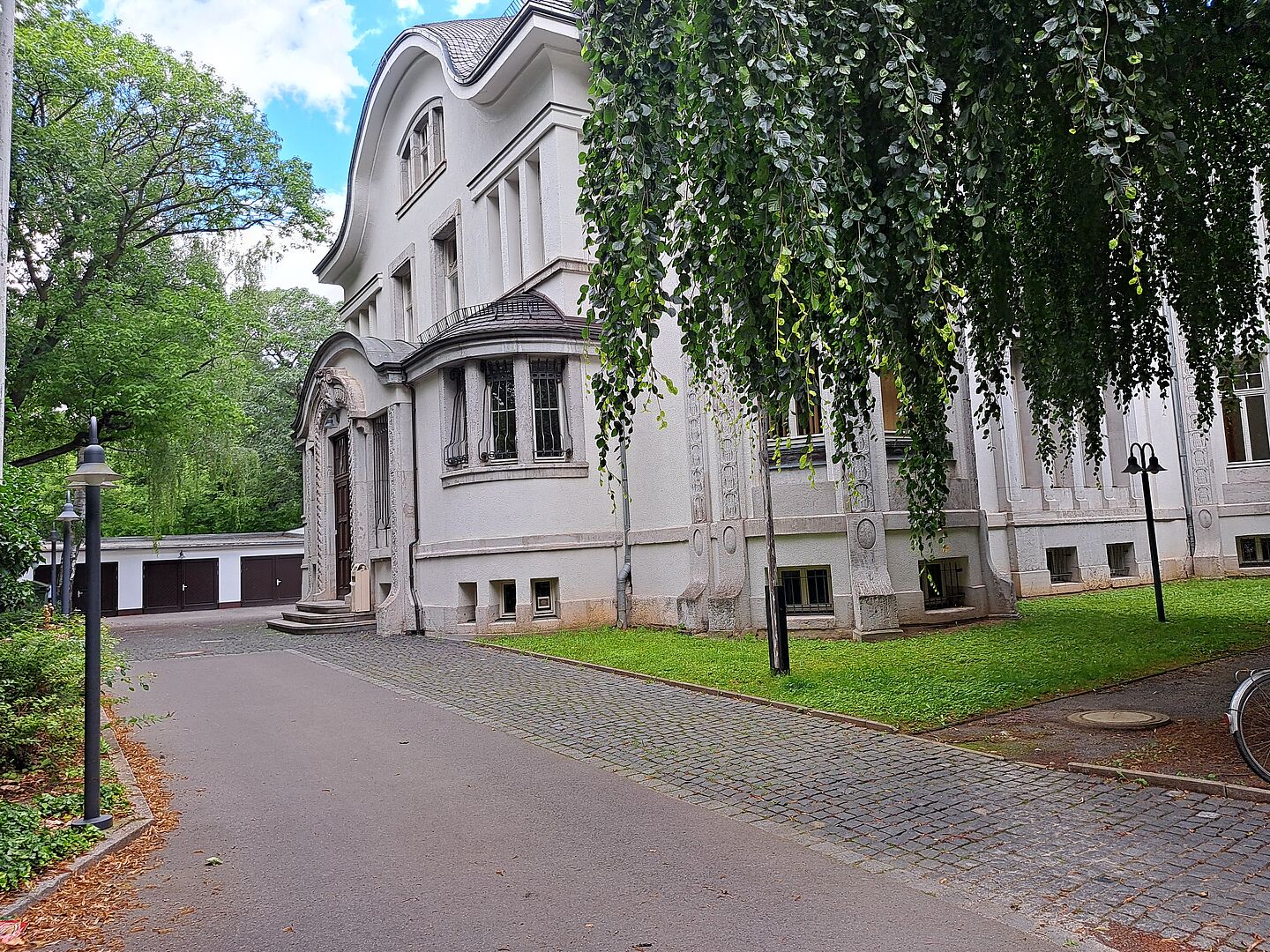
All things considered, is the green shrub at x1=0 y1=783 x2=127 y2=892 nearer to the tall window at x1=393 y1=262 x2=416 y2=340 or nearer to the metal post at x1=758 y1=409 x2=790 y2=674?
the metal post at x1=758 y1=409 x2=790 y2=674

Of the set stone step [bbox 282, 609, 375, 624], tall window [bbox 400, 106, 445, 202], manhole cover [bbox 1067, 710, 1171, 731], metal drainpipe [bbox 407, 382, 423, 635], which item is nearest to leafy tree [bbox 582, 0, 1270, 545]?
manhole cover [bbox 1067, 710, 1171, 731]

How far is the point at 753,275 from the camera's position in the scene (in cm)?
512

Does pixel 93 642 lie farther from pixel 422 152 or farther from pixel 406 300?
pixel 406 300

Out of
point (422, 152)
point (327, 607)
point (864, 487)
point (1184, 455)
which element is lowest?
point (327, 607)

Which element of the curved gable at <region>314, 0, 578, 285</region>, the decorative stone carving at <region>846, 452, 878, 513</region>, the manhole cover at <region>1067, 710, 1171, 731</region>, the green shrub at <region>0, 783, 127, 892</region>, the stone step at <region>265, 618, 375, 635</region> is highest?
the curved gable at <region>314, 0, 578, 285</region>

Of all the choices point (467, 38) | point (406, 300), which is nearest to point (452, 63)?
point (467, 38)

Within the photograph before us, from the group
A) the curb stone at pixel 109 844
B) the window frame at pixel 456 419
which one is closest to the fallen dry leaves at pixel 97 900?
the curb stone at pixel 109 844

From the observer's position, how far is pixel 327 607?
20.5 meters

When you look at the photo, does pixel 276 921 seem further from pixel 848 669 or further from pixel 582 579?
pixel 582 579

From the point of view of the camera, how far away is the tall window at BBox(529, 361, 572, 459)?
16.7 meters

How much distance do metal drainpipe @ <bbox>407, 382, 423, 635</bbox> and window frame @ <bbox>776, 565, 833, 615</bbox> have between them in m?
7.85

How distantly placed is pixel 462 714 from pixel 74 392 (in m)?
14.9

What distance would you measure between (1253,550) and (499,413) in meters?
17.5

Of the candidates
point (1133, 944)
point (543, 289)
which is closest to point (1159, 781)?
point (1133, 944)
